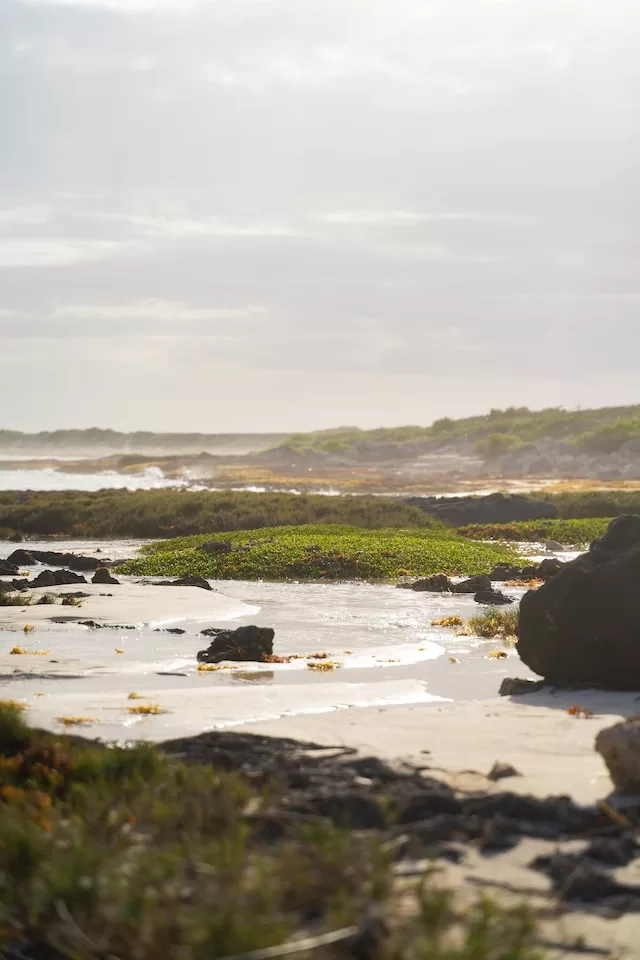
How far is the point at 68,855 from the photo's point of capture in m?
5.66

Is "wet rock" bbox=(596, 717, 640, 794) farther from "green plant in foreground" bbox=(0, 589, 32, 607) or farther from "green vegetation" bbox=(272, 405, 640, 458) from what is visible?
"green vegetation" bbox=(272, 405, 640, 458)

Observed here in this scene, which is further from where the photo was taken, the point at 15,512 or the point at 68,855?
the point at 15,512

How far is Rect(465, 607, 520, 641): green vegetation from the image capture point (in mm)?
18250

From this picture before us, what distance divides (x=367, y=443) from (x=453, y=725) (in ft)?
437

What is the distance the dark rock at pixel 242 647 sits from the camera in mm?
14938

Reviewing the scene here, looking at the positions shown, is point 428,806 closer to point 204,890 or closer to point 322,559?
point 204,890

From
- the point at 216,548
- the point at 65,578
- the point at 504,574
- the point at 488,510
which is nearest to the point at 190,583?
the point at 65,578

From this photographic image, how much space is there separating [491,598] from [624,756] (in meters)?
15.5

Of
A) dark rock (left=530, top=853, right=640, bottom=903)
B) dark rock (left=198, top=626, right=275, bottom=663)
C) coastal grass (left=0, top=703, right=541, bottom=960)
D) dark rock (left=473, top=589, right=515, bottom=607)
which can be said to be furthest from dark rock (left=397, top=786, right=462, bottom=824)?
dark rock (left=473, top=589, right=515, bottom=607)

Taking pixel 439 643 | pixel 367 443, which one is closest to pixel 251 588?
pixel 439 643

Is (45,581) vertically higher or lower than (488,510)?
lower

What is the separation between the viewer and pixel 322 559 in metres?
30.1

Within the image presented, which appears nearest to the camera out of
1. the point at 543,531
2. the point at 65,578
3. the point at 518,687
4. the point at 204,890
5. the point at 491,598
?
the point at 204,890

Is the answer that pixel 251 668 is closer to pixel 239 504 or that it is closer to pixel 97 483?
pixel 239 504
